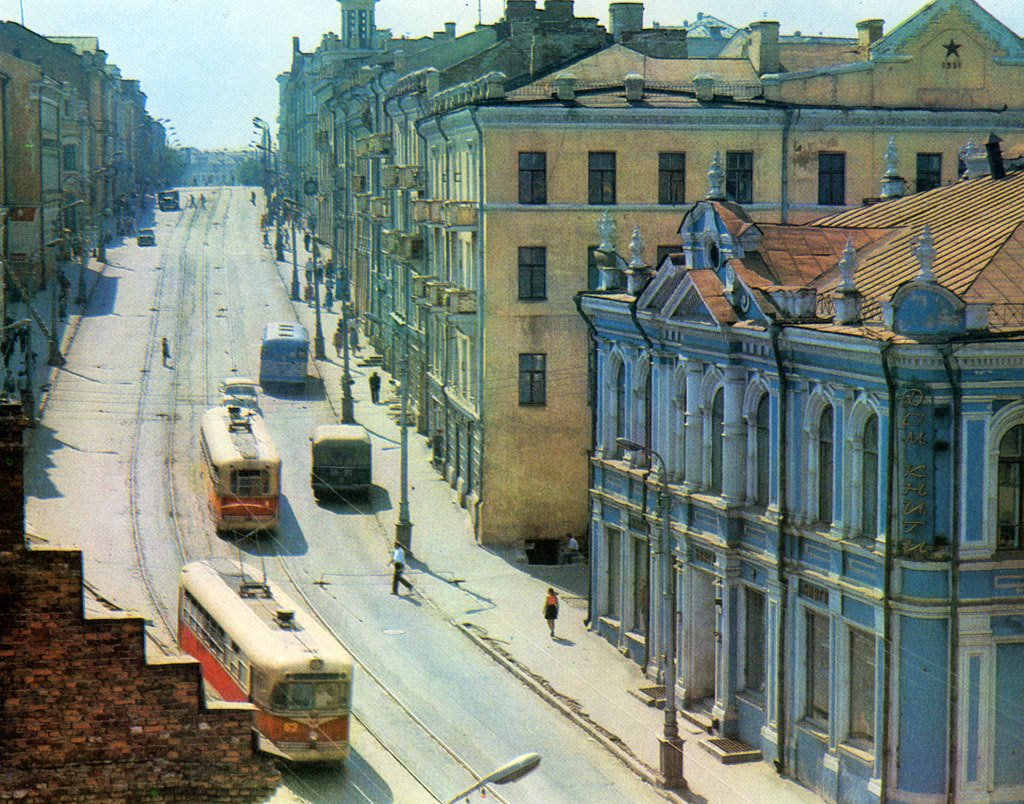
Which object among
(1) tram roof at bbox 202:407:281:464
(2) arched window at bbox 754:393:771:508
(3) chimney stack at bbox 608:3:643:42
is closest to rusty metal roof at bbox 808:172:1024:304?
(2) arched window at bbox 754:393:771:508

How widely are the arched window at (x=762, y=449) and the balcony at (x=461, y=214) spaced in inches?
→ 905

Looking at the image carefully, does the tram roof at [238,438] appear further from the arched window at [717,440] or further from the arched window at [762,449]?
the arched window at [762,449]

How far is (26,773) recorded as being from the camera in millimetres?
14570

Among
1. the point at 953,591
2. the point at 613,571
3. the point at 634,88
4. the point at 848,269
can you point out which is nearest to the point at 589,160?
the point at 634,88

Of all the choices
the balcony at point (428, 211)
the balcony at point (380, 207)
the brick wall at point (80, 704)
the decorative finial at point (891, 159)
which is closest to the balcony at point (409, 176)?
the balcony at point (428, 211)

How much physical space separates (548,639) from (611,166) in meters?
18.2

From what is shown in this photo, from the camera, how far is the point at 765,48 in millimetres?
59906

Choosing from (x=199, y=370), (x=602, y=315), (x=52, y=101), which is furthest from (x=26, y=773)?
(x=52, y=101)

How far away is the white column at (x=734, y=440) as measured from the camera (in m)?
36.5

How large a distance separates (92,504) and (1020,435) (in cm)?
3493

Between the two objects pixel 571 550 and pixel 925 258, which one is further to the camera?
pixel 571 550

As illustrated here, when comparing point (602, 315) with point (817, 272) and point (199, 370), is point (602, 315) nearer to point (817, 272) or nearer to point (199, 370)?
point (817, 272)

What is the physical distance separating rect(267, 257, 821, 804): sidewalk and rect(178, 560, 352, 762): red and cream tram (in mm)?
6486

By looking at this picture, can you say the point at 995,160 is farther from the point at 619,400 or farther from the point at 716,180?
the point at 619,400
